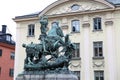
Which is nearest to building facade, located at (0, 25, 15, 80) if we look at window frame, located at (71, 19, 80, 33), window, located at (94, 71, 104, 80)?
window frame, located at (71, 19, 80, 33)

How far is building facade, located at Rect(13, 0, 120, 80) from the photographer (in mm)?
29219

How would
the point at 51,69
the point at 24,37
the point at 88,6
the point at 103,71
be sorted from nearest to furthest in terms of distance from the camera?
the point at 51,69 < the point at 103,71 < the point at 88,6 < the point at 24,37

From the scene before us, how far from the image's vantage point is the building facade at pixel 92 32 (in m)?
29.2

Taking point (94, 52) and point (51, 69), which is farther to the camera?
point (94, 52)

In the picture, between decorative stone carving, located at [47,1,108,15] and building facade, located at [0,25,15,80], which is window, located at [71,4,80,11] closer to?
decorative stone carving, located at [47,1,108,15]

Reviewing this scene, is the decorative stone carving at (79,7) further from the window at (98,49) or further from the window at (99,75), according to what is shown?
the window at (99,75)

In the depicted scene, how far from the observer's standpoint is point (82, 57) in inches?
1195

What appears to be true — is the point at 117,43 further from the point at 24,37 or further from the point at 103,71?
the point at 24,37

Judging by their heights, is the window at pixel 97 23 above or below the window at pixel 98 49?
above

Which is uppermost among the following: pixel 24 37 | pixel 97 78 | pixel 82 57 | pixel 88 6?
pixel 88 6

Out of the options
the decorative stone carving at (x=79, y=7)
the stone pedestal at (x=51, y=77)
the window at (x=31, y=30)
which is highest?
the decorative stone carving at (x=79, y=7)

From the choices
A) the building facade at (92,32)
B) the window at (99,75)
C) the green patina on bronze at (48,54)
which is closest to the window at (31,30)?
the building facade at (92,32)

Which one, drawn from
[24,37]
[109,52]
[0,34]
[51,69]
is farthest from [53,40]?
[0,34]

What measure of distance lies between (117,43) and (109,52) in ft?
3.89
